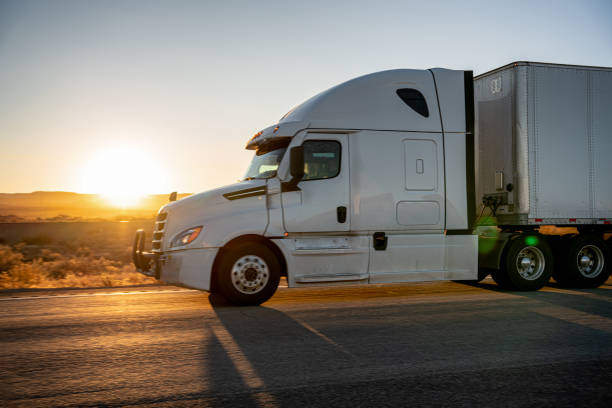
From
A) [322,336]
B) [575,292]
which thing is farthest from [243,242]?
[575,292]

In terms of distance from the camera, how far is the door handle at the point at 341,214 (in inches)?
346

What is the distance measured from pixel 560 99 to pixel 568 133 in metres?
0.65

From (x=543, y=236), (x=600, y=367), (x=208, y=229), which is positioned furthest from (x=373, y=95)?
(x=600, y=367)

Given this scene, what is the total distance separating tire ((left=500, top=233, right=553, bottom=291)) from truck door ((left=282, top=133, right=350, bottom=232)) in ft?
11.1

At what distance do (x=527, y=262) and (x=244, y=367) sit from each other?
720 cm

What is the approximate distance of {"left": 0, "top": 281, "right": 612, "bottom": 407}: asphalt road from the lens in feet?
13.4

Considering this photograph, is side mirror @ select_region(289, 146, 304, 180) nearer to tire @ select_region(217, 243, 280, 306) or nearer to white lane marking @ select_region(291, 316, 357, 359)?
tire @ select_region(217, 243, 280, 306)

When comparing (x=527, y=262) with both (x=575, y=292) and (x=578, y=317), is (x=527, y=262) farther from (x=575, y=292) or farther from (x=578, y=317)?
(x=578, y=317)

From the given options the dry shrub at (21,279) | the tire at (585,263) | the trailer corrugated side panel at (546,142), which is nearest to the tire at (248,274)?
the trailer corrugated side panel at (546,142)

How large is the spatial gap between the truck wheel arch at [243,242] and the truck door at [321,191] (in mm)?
386

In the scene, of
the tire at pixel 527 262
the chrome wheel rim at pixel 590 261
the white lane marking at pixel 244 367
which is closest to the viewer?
the white lane marking at pixel 244 367

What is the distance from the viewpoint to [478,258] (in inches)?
397

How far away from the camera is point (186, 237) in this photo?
824 centimetres

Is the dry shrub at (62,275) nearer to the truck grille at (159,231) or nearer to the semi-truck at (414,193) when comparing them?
the truck grille at (159,231)
